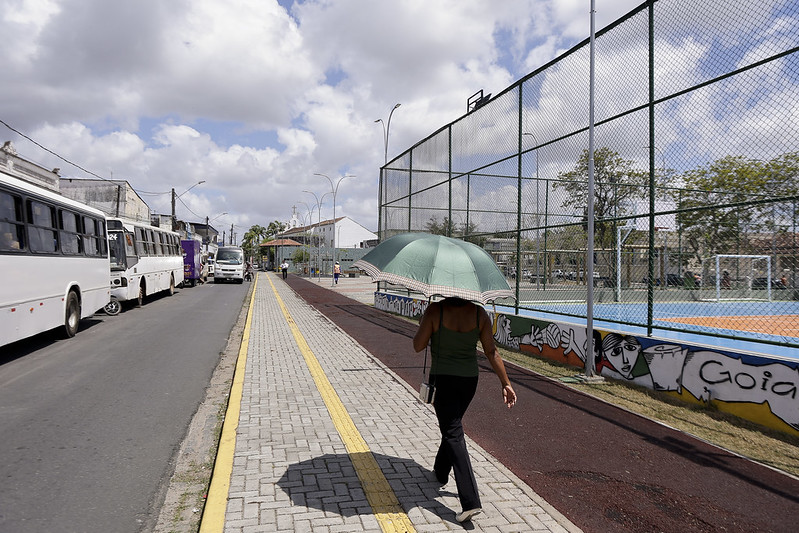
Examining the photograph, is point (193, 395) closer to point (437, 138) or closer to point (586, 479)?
point (586, 479)

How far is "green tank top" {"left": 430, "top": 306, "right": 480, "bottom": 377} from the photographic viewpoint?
11.4 feet

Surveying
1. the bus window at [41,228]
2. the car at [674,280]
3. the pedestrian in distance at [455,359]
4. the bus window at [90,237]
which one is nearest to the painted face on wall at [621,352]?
the car at [674,280]

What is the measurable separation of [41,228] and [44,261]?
1.97 feet

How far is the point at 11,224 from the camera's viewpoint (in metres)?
8.29

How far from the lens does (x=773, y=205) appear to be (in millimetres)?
6012

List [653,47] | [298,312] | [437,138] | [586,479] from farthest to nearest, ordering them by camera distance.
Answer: [298,312] < [437,138] < [653,47] < [586,479]

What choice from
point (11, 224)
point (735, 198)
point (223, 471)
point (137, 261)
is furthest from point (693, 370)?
point (137, 261)

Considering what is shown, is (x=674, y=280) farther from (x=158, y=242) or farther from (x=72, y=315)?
(x=158, y=242)

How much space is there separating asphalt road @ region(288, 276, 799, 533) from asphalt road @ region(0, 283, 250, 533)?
272 cm

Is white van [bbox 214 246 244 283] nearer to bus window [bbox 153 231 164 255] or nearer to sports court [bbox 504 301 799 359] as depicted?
bus window [bbox 153 231 164 255]

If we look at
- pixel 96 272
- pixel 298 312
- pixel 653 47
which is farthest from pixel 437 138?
pixel 96 272

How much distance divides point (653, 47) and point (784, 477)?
219 inches

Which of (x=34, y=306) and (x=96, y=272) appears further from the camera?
(x=96, y=272)

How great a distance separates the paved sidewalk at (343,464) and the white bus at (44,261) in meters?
3.88
